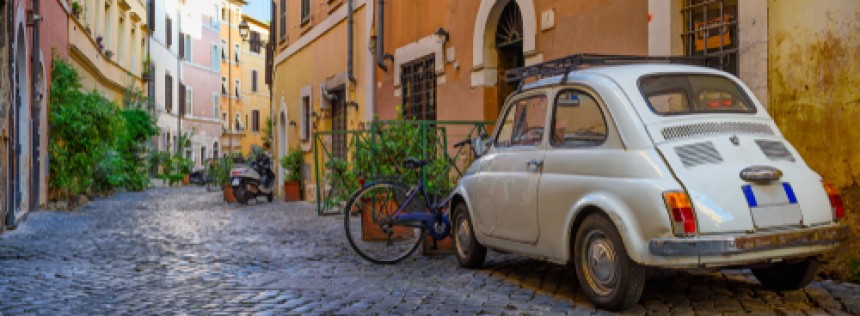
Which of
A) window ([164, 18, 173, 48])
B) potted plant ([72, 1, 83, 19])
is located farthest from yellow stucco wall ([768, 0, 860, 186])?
window ([164, 18, 173, 48])

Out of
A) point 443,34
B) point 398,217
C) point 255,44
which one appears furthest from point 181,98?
point 398,217

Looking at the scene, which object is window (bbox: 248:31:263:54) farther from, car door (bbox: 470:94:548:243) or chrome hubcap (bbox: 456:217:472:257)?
car door (bbox: 470:94:548:243)

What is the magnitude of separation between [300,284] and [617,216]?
8.42 feet

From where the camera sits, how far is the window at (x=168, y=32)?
115ft

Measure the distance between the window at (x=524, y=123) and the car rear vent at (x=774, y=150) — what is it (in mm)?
1472

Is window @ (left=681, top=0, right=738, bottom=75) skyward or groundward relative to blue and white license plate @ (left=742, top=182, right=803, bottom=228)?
skyward

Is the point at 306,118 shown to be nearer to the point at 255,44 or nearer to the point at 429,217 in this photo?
the point at 429,217

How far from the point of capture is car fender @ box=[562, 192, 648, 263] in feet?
15.4

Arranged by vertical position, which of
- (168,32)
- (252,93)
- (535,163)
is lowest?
(535,163)

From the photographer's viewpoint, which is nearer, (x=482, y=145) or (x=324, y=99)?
(x=482, y=145)

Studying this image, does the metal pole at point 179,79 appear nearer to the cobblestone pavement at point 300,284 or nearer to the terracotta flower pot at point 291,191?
the terracotta flower pot at point 291,191

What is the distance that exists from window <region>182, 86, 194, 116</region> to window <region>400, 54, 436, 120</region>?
29021 millimetres

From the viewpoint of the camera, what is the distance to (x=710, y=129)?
5.07 metres

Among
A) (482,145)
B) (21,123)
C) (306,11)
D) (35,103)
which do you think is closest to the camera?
(482,145)
